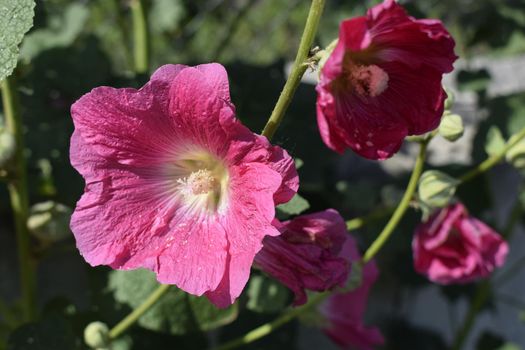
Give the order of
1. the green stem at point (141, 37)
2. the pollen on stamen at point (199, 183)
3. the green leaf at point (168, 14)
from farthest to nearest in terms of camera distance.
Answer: the green leaf at point (168, 14) → the green stem at point (141, 37) → the pollen on stamen at point (199, 183)

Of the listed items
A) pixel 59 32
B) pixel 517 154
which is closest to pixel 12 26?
pixel 517 154

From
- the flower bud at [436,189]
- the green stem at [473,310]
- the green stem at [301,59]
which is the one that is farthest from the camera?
the green stem at [473,310]

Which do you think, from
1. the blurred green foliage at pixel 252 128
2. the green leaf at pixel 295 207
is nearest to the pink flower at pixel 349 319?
the blurred green foliage at pixel 252 128

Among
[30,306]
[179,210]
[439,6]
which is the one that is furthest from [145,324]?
[439,6]

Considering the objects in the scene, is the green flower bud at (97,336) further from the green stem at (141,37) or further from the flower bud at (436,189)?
the green stem at (141,37)

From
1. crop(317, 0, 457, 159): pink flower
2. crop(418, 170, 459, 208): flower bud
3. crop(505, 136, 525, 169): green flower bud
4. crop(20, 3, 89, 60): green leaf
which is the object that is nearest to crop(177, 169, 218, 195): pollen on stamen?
crop(317, 0, 457, 159): pink flower

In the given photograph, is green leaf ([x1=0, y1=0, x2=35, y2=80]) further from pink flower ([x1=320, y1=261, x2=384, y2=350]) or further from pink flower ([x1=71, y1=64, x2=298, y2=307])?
pink flower ([x1=320, y1=261, x2=384, y2=350])

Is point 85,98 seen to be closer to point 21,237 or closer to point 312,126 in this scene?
point 21,237
